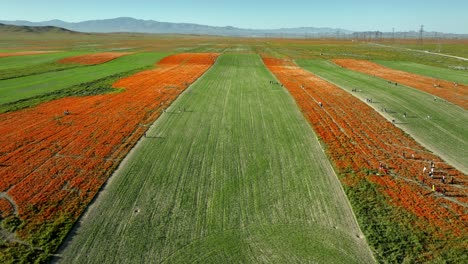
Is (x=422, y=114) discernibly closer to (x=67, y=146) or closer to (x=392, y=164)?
(x=392, y=164)

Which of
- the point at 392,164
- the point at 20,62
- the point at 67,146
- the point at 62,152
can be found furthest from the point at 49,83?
the point at 392,164

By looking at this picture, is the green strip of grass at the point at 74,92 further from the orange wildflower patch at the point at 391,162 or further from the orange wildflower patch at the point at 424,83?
the orange wildflower patch at the point at 424,83

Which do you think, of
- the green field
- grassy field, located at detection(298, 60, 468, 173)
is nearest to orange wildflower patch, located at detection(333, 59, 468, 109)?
grassy field, located at detection(298, 60, 468, 173)

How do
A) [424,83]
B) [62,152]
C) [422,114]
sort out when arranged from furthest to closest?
[424,83] < [422,114] < [62,152]

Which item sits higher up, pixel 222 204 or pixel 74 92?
pixel 74 92

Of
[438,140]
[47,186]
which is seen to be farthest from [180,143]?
[438,140]
